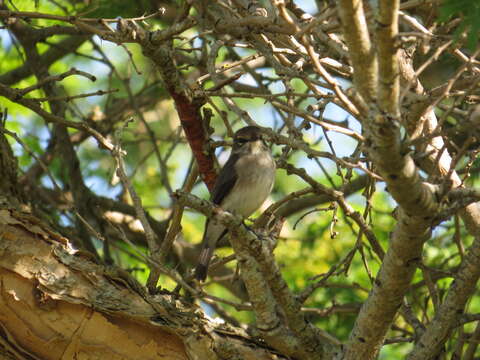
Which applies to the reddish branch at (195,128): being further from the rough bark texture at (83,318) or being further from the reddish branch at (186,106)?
the rough bark texture at (83,318)

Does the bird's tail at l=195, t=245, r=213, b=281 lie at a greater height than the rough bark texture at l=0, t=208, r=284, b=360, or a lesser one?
greater

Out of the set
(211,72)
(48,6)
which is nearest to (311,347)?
(211,72)

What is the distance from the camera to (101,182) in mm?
8648

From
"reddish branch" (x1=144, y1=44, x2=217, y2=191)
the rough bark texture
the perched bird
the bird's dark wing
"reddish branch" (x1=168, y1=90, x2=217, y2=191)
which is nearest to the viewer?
the rough bark texture

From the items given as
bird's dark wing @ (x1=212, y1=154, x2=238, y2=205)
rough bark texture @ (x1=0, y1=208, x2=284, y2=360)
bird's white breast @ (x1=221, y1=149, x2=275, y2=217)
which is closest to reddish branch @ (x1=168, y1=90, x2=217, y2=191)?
bird's dark wing @ (x1=212, y1=154, x2=238, y2=205)

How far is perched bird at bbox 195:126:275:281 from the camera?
5930 mm

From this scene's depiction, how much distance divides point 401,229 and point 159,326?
55.1 inches

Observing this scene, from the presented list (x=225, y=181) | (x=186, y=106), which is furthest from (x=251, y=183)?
(x=186, y=106)

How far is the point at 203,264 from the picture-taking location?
18.7 feet

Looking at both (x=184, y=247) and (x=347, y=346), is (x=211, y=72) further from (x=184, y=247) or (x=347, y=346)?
(x=184, y=247)

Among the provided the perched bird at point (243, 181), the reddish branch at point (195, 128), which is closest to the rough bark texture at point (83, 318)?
the reddish branch at point (195, 128)

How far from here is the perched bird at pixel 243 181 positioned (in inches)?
233

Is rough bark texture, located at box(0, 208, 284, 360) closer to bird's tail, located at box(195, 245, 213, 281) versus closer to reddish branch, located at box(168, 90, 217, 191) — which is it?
reddish branch, located at box(168, 90, 217, 191)

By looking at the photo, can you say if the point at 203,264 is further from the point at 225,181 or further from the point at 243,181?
the point at 243,181
